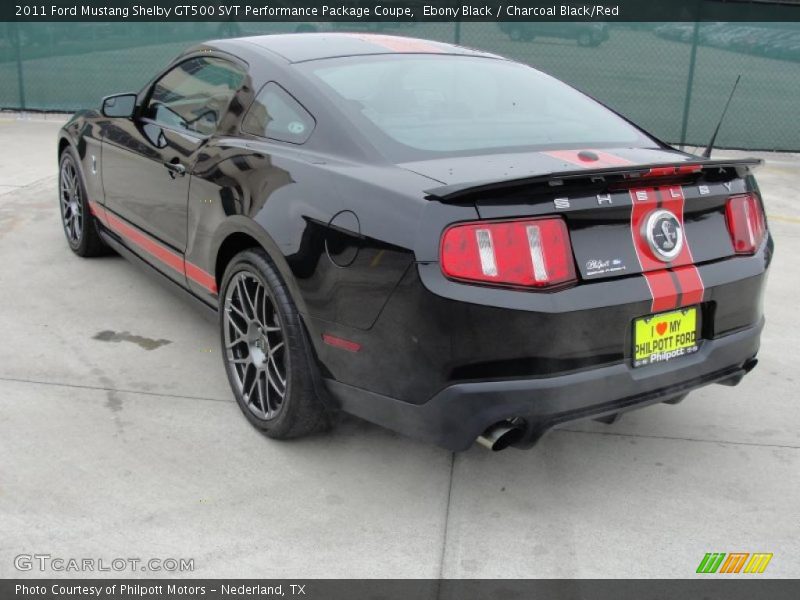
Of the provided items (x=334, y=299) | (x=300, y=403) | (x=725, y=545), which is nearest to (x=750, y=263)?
(x=725, y=545)

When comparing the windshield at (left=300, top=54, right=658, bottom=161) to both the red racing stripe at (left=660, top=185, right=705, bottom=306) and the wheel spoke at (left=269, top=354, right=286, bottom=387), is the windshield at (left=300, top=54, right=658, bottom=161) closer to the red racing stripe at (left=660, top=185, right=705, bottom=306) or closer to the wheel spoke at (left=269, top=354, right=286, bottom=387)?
the red racing stripe at (left=660, top=185, right=705, bottom=306)

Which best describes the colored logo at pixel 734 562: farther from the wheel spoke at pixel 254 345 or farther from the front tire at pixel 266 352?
the wheel spoke at pixel 254 345

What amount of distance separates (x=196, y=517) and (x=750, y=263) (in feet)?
6.93

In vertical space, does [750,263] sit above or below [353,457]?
above

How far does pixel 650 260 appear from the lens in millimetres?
2828

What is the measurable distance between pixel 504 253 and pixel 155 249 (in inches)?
91.7

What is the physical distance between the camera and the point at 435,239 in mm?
2615

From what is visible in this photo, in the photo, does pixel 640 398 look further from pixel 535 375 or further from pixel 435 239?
pixel 435 239

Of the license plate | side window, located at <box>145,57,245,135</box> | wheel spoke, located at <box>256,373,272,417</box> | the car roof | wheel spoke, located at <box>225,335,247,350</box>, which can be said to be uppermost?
the car roof

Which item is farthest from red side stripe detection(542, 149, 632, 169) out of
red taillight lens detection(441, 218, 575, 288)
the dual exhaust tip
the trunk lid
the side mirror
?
the side mirror

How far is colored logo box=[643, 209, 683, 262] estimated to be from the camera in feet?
9.27

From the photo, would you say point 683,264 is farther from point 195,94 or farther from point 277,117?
point 195,94

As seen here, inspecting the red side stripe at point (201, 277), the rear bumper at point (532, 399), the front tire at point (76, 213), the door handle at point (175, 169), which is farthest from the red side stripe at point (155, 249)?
the rear bumper at point (532, 399)

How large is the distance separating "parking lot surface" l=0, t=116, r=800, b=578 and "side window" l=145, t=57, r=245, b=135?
3.65 feet
